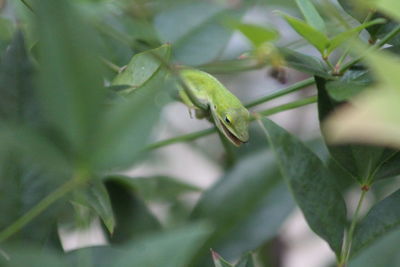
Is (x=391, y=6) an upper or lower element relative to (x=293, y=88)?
upper

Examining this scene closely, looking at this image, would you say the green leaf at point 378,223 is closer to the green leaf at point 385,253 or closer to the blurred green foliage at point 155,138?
the blurred green foliage at point 155,138

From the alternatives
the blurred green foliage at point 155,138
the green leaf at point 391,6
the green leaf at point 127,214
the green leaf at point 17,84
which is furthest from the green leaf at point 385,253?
the green leaf at point 127,214

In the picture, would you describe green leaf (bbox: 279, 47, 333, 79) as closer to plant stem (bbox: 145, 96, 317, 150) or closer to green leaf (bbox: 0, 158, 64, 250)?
plant stem (bbox: 145, 96, 317, 150)

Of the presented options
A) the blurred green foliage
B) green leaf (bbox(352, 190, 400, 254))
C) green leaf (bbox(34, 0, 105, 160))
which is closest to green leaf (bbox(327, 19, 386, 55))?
the blurred green foliage

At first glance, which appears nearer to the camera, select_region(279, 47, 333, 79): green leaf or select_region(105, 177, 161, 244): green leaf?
select_region(279, 47, 333, 79): green leaf

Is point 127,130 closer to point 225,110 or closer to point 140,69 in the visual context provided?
point 140,69

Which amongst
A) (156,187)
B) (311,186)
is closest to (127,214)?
(156,187)

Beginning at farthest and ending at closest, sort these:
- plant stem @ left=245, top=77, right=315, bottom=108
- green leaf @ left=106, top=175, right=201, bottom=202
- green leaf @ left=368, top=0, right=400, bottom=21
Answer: green leaf @ left=106, top=175, right=201, bottom=202 → plant stem @ left=245, top=77, right=315, bottom=108 → green leaf @ left=368, top=0, right=400, bottom=21
